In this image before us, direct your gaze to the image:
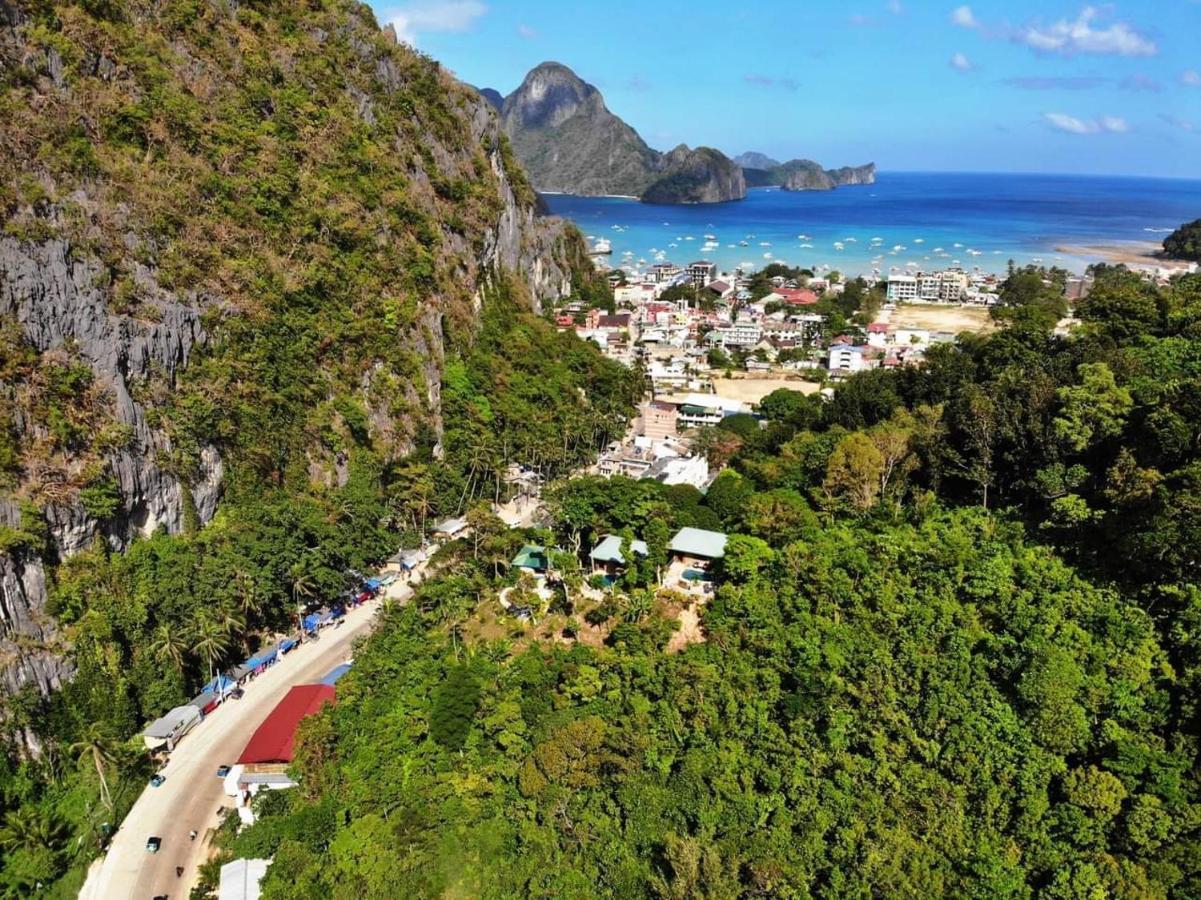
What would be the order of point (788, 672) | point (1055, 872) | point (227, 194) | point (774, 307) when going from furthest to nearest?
point (774, 307)
point (227, 194)
point (788, 672)
point (1055, 872)

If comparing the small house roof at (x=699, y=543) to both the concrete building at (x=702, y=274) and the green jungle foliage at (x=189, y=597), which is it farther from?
the concrete building at (x=702, y=274)

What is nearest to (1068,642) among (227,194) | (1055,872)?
(1055,872)

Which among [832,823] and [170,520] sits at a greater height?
[170,520]

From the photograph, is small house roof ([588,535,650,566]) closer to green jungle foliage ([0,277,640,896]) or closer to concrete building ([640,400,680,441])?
green jungle foliage ([0,277,640,896])

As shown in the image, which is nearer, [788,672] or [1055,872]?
[1055,872]

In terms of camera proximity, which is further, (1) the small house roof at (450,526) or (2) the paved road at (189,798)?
(1) the small house roof at (450,526)

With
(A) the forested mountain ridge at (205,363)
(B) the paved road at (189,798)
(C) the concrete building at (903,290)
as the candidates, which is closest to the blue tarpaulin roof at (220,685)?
(B) the paved road at (189,798)

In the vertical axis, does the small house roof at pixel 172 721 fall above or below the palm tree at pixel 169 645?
below

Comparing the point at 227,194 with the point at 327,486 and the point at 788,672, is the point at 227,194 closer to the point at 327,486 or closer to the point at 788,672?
the point at 327,486
